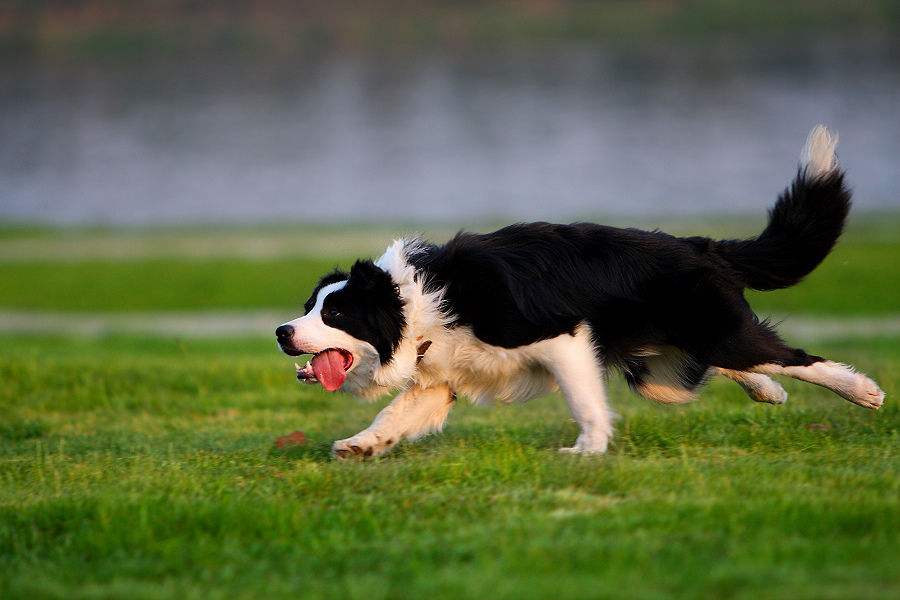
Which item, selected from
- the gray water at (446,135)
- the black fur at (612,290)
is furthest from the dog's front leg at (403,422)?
the gray water at (446,135)

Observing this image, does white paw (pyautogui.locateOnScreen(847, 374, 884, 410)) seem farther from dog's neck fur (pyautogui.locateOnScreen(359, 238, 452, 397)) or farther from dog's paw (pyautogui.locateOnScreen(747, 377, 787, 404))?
dog's neck fur (pyautogui.locateOnScreen(359, 238, 452, 397))

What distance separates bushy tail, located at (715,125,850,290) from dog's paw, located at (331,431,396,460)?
2.27 m

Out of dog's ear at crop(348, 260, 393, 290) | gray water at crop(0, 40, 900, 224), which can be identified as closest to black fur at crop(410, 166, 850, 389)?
dog's ear at crop(348, 260, 393, 290)

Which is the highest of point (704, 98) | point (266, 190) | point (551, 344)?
point (704, 98)

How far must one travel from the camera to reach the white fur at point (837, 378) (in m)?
7.23

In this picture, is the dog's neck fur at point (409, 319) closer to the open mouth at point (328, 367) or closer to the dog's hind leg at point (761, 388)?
the open mouth at point (328, 367)

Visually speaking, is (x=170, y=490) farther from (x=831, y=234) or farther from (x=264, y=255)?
(x=264, y=255)

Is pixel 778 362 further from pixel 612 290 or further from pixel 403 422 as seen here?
pixel 403 422

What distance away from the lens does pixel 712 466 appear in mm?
6684

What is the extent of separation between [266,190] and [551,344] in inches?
1338

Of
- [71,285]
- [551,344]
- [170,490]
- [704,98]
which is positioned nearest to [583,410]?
[551,344]

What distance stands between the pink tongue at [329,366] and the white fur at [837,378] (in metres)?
2.33

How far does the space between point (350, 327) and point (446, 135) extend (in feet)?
141

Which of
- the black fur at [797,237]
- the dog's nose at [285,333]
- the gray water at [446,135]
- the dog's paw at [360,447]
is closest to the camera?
the dog's nose at [285,333]
